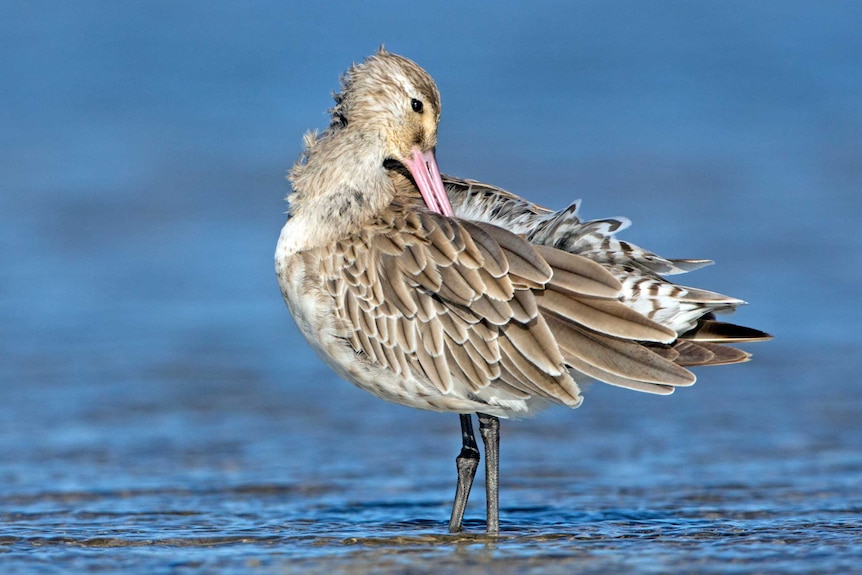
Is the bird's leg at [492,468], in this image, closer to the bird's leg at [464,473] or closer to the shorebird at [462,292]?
the shorebird at [462,292]

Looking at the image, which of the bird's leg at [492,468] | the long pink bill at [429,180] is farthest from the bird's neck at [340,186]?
the bird's leg at [492,468]

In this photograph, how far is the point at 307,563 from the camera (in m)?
5.16

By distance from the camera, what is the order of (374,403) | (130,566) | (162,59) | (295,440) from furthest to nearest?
(162,59) → (374,403) → (295,440) → (130,566)

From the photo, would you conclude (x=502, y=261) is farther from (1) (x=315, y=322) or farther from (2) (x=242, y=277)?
(2) (x=242, y=277)

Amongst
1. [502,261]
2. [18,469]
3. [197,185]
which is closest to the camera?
[502,261]

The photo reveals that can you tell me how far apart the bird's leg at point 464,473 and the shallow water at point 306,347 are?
0.40ft

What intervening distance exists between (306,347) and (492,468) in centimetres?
425

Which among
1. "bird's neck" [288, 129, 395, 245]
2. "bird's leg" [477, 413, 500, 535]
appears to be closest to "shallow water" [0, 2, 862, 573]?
"bird's leg" [477, 413, 500, 535]

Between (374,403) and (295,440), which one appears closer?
(295,440)

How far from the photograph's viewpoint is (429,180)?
607cm

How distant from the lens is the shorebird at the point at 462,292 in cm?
545

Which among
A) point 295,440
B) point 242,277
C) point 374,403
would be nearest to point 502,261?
point 295,440

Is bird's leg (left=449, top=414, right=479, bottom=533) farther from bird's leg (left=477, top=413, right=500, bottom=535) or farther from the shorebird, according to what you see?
bird's leg (left=477, top=413, right=500, bottom=535)

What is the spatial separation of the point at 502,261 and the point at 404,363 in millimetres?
648
